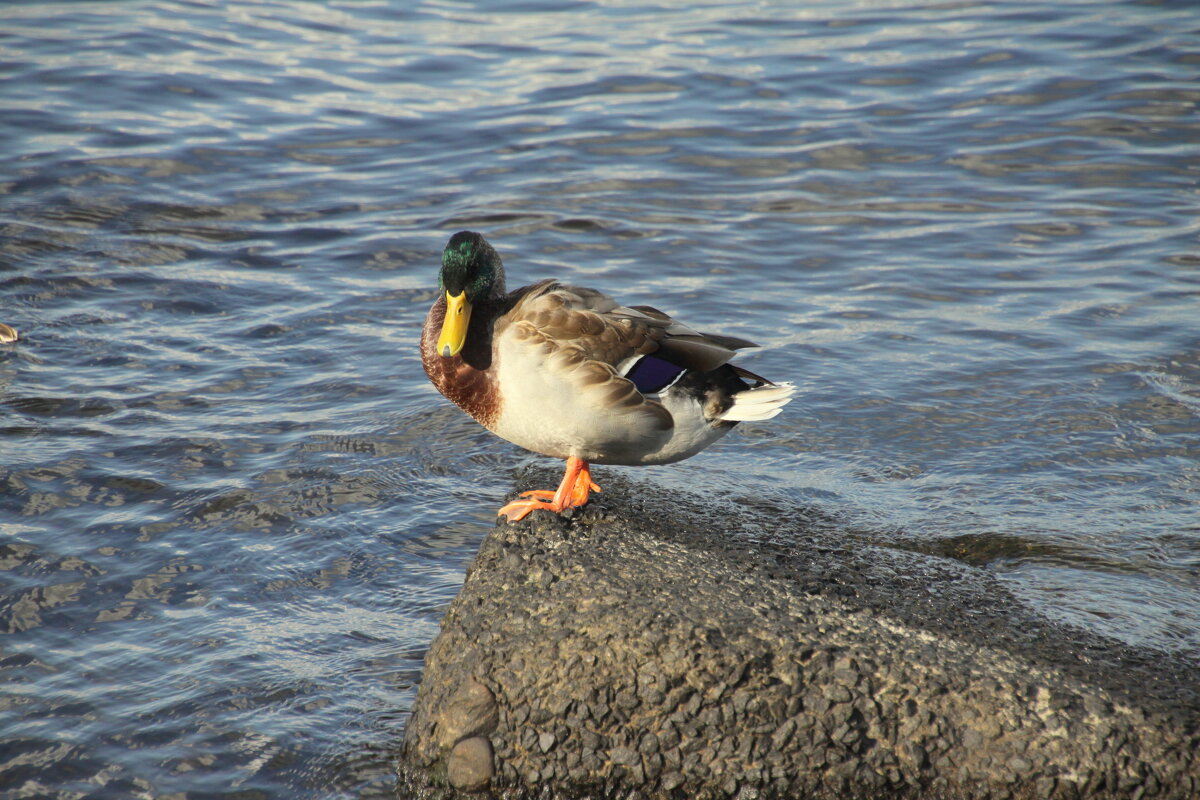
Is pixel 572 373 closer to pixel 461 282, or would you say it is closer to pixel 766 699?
pixel 461 282

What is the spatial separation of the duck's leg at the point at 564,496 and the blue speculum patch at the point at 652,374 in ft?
1.21

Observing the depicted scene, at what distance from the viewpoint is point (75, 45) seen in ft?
43.2

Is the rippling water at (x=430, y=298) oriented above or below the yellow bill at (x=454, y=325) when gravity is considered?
below

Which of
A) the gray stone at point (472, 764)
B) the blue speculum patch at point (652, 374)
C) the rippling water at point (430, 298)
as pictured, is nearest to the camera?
the gray stone at point (472, 764)

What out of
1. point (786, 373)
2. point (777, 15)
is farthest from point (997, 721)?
A: point (777, 15)

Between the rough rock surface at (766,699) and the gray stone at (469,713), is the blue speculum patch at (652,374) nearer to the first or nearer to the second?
the rough rock surface at (766,699)

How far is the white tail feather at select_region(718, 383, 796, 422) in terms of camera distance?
4.15m

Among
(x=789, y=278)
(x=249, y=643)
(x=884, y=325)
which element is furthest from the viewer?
(x=789, y=278)

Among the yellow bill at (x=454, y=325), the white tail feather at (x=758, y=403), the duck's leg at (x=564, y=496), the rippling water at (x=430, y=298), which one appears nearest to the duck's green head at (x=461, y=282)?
the yellow bill at (x=454, y=325)

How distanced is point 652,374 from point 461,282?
76cm

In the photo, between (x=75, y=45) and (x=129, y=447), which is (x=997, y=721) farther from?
(x=75, y=45)

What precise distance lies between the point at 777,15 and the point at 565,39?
2.85 metres

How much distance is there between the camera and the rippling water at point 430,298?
13.7 feet

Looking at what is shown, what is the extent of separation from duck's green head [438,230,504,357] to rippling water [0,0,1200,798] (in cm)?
115
